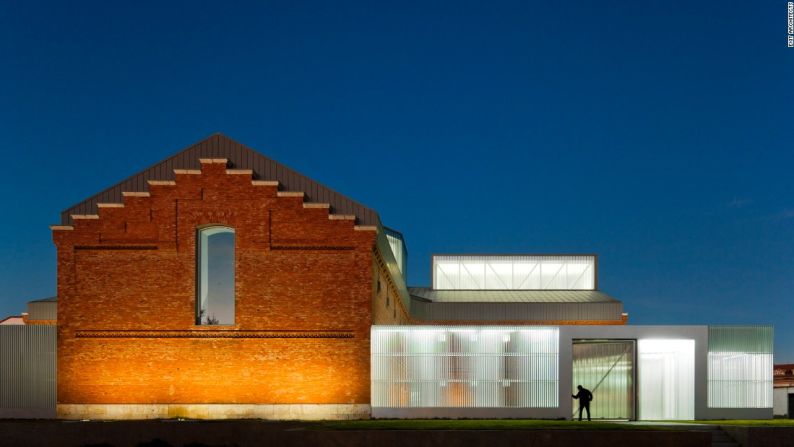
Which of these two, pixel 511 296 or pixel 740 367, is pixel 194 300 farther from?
pixel 511 296

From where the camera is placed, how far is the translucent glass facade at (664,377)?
29781 millimetres

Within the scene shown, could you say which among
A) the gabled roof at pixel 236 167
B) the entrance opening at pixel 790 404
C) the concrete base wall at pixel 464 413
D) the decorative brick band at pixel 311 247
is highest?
the gabled roof at pixel 236 167

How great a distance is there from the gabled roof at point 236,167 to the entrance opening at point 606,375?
391 inches

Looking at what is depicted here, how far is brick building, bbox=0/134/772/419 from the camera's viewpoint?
2919 centimetres

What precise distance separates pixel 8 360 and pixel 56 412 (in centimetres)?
294

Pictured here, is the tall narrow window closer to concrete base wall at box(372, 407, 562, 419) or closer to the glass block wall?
concrete base wall at box(372, 407, 562, 419)

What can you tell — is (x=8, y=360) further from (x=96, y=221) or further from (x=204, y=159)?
(x=204, y=159)

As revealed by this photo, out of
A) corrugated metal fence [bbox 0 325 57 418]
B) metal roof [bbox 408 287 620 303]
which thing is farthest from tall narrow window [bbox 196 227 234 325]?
metal roof [bbox 408 287 620 303]

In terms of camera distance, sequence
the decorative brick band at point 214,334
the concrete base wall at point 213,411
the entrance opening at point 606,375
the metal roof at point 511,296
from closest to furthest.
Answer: the concrete base wall at point 213,411
the decorative brick band at point 214,334
the entrance opening at point 606,375
the metal roof at point 511,296

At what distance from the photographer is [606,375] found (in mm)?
30844

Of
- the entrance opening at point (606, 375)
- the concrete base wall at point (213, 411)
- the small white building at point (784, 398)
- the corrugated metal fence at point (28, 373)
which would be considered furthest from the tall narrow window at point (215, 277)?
the small white building at point (784, 398)

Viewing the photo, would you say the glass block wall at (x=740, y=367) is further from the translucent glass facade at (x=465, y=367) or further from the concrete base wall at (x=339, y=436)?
the concrete base wall at (x=339, y=436)

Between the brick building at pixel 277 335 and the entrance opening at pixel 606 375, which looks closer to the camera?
the brick building at pixel 277 335

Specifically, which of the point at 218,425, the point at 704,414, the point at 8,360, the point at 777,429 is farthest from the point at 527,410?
the point at 8,360
